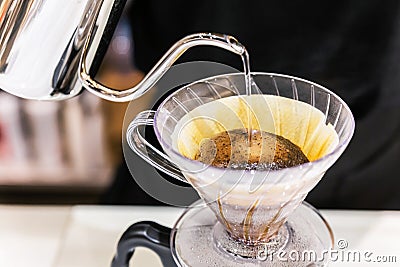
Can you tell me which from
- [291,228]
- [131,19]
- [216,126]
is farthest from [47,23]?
[131,19]

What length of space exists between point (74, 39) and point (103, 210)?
0.83 feet

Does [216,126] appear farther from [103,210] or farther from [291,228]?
[103,210]

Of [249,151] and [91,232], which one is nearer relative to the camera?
[249,151]

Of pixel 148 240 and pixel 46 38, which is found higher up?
pixel 46 38

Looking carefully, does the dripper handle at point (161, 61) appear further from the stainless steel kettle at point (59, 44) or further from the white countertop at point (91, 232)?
the white countertop at point (91, 232)

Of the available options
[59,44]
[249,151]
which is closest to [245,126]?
[249,151]

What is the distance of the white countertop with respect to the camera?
64cm

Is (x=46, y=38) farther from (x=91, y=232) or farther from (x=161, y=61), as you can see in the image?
(x=91, y=232)

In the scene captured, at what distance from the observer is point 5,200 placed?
4.80 ft

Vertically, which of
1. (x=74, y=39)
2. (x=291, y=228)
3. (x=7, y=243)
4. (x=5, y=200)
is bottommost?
(x=5, y=200)

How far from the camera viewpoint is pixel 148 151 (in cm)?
53

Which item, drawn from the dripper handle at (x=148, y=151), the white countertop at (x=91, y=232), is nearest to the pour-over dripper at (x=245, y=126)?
the dripper handle at (x=148, y=151)

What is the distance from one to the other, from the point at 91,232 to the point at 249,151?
0.24m

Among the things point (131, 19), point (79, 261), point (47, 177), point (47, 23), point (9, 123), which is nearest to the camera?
point (47, 23)
